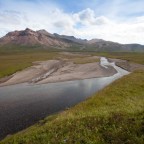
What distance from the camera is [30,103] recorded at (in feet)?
144

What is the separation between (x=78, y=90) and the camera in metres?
56.1

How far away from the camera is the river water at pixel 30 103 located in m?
33.0

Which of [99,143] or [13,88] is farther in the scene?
[13,88]

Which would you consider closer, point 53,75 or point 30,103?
point 30,103

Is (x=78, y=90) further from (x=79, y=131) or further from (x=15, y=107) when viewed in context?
(x=79, y=131)

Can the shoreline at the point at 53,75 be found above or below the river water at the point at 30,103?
below

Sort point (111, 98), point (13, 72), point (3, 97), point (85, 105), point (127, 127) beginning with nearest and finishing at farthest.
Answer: point (127, 127) < point (85, 105) < point (111, 98) < point (3, 97) < point (13, 72)

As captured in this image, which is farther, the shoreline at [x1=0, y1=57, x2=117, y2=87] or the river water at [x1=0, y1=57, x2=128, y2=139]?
the shoreline at [x1=0, y1=57, x2=117, y2=87]

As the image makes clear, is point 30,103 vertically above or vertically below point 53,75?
above

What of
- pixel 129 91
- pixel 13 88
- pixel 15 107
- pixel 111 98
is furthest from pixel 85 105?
pixel 13 88

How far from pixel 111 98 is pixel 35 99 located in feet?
61.1

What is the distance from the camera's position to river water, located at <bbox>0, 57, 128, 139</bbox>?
108 feet

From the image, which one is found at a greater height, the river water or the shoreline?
the river water

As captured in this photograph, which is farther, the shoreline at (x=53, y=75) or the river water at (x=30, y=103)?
the shoreline at (x=53, y=75)
